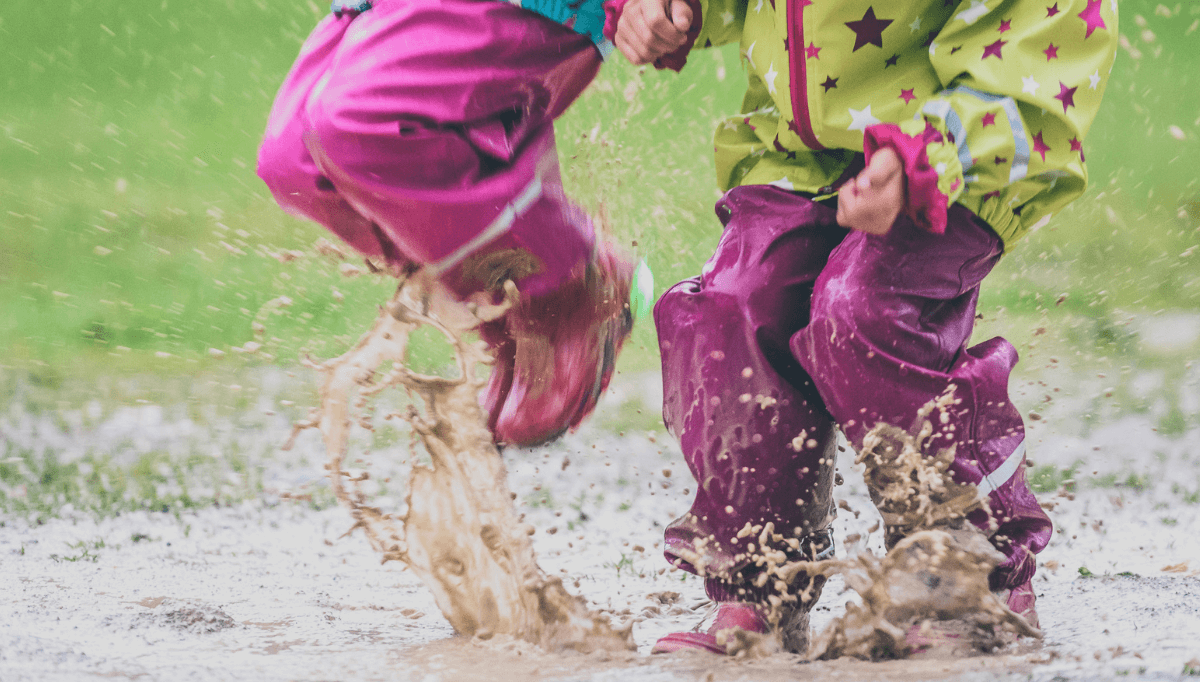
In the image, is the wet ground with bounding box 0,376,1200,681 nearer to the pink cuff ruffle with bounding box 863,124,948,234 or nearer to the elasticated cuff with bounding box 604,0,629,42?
the pink cuff ruffle with bounding box 863,124,948,234

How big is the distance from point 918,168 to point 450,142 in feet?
2.18

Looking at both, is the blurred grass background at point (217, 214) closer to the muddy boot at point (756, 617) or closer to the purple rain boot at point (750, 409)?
the purple rain boot at point (750, 409)

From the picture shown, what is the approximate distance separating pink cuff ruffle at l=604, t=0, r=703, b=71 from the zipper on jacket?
0.15 m

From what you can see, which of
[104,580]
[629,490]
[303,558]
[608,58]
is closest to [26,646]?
[104,580]

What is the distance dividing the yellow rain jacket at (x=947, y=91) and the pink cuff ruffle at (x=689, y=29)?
67 mm

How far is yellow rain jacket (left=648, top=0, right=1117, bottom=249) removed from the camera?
1.12 meters

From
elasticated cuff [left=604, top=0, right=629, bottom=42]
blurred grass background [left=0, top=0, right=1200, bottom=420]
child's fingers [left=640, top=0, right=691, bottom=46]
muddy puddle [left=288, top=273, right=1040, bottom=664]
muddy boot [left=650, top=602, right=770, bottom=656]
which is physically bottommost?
muddy boot [left=650, top=602, right=770, bottom=656]

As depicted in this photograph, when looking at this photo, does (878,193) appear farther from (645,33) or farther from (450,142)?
(450,142)

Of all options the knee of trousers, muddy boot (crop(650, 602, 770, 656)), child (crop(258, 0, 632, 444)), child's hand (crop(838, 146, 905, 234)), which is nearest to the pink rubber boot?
child (crop(258, 0, 632, 444))

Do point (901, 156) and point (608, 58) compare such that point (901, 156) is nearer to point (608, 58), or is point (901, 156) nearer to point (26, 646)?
point (608, 58)

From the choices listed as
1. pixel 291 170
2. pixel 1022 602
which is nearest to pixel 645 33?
pixel 291 170

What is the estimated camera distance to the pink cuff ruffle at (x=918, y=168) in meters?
1.08

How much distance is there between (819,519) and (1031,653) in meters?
0.29

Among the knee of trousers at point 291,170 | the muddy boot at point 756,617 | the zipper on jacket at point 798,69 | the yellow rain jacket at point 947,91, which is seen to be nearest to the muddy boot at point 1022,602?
the muddy boot at point 756,617
